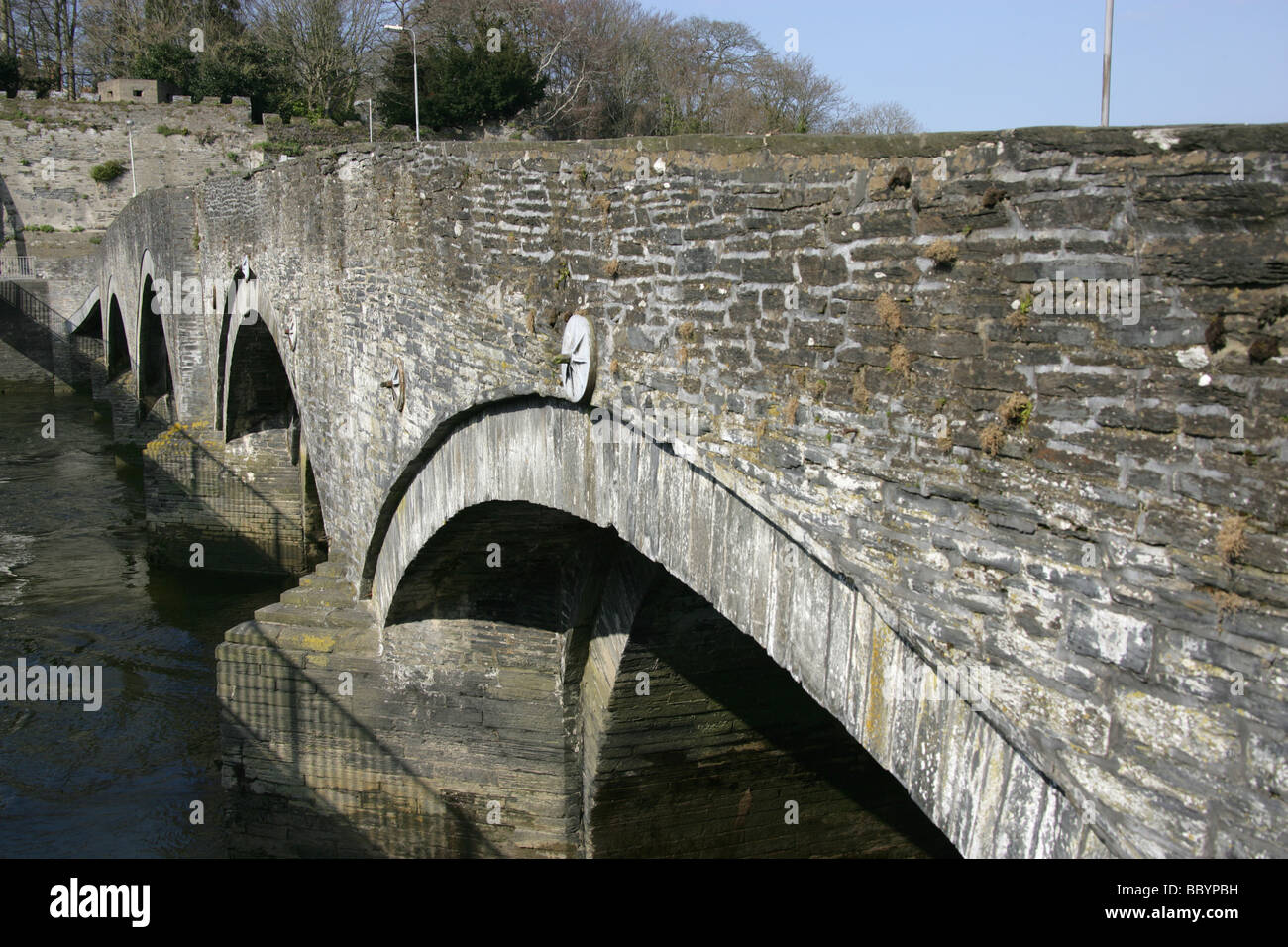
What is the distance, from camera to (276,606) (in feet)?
32.6

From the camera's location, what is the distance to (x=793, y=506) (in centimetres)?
402

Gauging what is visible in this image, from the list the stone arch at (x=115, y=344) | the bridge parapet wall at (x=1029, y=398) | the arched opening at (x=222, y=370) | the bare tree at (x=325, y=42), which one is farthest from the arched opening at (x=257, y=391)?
the bare tree at (x=325, y=42)

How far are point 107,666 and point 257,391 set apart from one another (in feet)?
15.8

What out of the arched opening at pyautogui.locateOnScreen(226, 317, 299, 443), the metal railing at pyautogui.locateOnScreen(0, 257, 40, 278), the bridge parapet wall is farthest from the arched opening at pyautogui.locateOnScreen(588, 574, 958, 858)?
the metal railing at pyautogui.locateOnScreen(0, 257, 40, 278)

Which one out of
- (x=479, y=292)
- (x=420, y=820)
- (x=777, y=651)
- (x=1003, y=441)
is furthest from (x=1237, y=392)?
(x=420, y=820)

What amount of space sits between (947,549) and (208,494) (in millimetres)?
15901

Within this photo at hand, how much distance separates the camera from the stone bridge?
106 inches

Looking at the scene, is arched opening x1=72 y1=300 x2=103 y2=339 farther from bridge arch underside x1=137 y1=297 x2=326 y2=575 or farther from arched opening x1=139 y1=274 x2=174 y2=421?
bridge arch underside x1=137 y1=297 x2=326 y2=575

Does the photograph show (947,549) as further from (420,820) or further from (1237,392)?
(420,820)

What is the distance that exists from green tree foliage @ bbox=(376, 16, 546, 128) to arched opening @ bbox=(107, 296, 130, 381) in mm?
9430

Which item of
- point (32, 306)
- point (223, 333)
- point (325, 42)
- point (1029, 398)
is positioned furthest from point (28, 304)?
point (1029, 398)

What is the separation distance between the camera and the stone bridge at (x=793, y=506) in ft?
8.86

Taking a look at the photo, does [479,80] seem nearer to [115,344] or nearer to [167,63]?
[115,344]

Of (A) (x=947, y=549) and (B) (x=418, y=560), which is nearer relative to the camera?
(A) (x=947, y=549)
